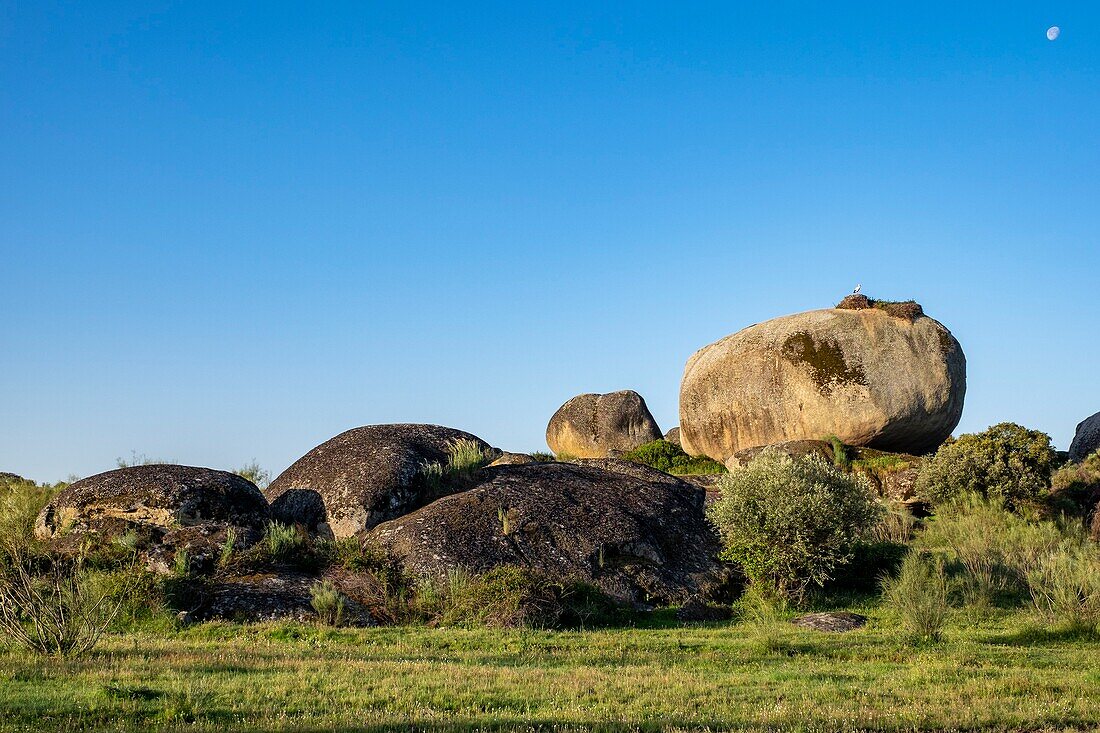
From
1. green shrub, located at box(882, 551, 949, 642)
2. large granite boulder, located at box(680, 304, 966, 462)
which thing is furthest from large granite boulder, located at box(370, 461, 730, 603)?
large granite boulder, located at box(680, 304, 966, 462)

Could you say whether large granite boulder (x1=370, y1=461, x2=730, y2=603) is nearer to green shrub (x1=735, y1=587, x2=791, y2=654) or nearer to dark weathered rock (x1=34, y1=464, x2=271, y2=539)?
green shrub (x1=735, y1=587, x2=791, y2=654)

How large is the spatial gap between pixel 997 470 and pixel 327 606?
21.0m

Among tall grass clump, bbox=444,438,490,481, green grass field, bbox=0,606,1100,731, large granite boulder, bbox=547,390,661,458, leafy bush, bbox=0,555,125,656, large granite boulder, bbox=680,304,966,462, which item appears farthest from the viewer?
large granite boulder, bbox=547,390,661,458

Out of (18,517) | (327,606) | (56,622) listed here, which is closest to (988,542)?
(327,606)

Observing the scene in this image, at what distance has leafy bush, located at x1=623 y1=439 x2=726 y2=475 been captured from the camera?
40.4 meters

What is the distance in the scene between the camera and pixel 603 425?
53312 millimetres

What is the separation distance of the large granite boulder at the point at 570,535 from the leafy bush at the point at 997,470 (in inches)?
401

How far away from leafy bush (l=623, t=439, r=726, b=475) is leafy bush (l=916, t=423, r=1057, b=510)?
11.4 metres

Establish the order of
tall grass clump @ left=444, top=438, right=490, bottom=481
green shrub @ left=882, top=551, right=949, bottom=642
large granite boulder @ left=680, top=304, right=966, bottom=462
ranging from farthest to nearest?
large granite boulder @ left=680, top=304, right=966, bottom=462 → tall grass clump @ left=444, top=438, right=490, bottom=481 → green shrub @ left=882, top=551, right=949, bottom=642

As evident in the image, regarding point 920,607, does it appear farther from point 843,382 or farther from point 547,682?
point 843,382

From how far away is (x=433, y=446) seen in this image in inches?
961

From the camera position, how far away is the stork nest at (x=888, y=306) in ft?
124

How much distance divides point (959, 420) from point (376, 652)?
3126 cm

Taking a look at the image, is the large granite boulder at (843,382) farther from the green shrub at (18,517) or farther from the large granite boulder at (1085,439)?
the green shrub at (18,517)
